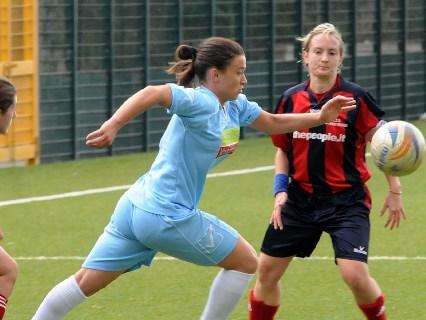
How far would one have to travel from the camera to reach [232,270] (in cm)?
791

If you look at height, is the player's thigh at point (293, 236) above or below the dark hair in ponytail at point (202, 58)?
below

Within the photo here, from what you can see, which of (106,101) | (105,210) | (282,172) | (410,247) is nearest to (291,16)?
(106,101)

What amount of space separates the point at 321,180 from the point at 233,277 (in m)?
0.90

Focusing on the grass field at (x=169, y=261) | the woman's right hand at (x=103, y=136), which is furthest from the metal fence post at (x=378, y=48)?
the woman's right hand at (x=103, y=136)

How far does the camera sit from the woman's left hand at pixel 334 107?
8023 mm

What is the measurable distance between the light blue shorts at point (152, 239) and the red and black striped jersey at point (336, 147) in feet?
2.76

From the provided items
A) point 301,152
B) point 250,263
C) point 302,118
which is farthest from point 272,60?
point 250,263

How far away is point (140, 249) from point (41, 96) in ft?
33.6

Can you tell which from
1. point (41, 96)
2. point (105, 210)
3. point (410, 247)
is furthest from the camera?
point (41, 96)

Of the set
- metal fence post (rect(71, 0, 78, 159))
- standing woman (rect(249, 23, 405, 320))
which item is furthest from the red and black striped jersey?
metal fence post (rect(71, 0, 78, 159))

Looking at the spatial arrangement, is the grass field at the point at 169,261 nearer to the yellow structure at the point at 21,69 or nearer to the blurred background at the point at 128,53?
the yellow structure at the point at 21,69

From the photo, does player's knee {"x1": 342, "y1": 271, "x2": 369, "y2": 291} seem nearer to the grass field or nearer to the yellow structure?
the grass field

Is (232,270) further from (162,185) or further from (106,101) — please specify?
(106,101)

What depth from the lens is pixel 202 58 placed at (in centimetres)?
777
